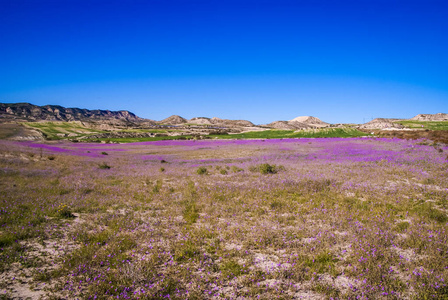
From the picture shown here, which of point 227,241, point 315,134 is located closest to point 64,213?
point 227,241

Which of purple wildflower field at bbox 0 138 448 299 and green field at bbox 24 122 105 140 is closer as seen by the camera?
purple wildflower field at bbox 0 138 448 299

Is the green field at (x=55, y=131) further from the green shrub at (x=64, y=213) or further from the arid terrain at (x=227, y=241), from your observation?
the arid terrain at (x=227, y=241)

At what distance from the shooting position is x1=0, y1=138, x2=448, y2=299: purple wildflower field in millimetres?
4680

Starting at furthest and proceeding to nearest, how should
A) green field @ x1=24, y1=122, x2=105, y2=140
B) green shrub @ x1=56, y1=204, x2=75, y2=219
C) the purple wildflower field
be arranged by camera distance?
green field @ x1=24, y1=122, x2=105, y2=140 → green shrub @ x1=56, y1=204, x2=75, y2=219 → the purple wildflower field

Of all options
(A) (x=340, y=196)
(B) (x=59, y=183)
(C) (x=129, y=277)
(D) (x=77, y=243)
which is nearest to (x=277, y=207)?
(A) (x=340, y=196)

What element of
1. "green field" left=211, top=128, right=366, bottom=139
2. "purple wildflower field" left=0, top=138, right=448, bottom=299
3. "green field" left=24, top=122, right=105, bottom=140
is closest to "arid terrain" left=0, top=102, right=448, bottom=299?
"purple wildflower field" left=0, top=138, right=448, bottom=299

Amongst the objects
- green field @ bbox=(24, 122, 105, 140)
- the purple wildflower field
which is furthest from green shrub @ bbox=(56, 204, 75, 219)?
green field @ bbox=(24, 122, 105, 140)

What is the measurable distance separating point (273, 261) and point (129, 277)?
11.9 feet

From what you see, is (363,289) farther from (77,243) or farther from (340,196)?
(77,243)

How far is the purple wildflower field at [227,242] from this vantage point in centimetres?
468

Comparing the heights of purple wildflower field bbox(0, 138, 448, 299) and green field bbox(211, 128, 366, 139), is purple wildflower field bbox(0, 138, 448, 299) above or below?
below

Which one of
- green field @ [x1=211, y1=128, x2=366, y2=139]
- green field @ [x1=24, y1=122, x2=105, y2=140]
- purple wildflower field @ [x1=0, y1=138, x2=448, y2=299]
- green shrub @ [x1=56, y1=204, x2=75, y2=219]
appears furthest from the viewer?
green field @ [x1=24, y1=122, x2=105, y2=140]

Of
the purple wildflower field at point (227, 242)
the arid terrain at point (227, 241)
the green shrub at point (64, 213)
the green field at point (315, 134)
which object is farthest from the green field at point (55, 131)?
the purple wildflower field at point (227, 242)

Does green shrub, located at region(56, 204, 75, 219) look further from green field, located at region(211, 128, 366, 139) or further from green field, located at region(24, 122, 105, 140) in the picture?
green field, located at region(24, 122, 105, 140)
